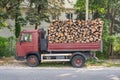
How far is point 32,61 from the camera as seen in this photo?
667 inches

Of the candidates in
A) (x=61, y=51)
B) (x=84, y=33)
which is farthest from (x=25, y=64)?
(x=84, y=33)

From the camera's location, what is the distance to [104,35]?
1942 cm

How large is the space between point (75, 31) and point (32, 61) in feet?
10.2

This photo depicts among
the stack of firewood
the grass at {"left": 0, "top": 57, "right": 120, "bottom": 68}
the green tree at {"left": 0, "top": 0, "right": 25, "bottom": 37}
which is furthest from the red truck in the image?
the green tree at {"left": 0, "top": 0, "right": 25, "bottom": 37}

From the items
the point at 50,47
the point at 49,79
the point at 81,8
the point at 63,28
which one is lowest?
the point at 49,79

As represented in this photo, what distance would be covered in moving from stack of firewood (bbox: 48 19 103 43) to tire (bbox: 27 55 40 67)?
4.48ft

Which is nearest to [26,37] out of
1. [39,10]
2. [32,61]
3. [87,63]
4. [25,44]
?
[25,44]

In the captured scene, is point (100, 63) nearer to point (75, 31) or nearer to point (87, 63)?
point (87, 63)

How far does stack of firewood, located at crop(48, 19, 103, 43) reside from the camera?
55.3ft

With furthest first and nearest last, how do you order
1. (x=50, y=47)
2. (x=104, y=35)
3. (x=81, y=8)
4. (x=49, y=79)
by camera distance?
(x=81, y=8) < (x=104, y=35) < (x=50, y=47) < (x=49, y=79)

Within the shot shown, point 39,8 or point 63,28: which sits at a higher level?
point 39,8

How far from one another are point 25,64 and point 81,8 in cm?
764

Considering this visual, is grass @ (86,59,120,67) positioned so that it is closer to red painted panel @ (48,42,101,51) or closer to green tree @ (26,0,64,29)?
red painted panel @ (48,42,101,51)

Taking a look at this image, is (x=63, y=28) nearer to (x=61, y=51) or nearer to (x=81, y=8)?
(x=61, y=51)
